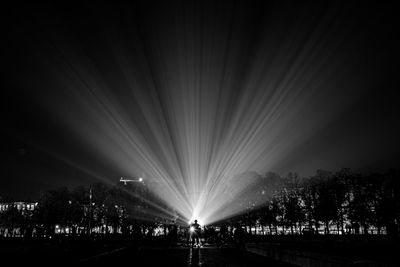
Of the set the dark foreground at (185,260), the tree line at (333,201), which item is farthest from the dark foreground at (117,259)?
the tree line at (333,201)

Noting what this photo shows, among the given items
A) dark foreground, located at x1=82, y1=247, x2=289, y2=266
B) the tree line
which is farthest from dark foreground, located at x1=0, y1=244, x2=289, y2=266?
the tree line

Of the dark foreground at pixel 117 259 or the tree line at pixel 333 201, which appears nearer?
the dark foreground at pixel 117 259

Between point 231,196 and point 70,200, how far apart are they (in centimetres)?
3640

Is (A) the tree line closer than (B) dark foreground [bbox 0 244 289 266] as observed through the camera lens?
No

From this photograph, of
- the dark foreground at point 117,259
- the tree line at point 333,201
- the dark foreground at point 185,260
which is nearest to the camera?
the dark foreground at point 117,259

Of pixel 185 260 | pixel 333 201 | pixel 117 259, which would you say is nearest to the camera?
pixel 185 260

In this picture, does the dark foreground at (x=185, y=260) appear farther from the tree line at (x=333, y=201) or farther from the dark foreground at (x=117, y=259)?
the tree line at (x=333, y=201)

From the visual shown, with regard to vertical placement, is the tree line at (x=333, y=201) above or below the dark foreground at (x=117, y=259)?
above

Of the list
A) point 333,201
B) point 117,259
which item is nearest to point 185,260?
point 117,259

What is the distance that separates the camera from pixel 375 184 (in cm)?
6000

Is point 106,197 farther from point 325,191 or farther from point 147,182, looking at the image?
point 325,191

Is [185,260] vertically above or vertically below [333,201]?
below

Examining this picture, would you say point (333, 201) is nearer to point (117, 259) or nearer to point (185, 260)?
point (185, 260)

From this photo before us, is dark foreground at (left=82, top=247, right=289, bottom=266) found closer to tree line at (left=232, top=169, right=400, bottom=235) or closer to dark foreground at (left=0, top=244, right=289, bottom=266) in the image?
dark foreground at (left=0, top=244, right=289, bottom=266)
